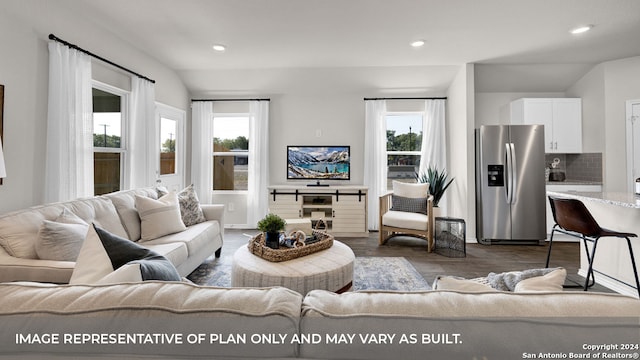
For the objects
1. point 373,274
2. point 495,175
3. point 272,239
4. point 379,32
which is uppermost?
point 379,32

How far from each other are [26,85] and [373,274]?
3.42 meters

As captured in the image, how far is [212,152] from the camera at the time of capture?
5203 millimetres

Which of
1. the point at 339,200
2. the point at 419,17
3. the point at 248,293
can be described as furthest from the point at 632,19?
the point at 248,293

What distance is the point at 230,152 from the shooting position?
5309 millimetres

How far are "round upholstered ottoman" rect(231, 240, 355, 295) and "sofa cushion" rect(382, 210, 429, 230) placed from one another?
75.9 inches

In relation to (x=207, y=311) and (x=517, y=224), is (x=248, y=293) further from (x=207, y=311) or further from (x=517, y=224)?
(x=517, y=224)

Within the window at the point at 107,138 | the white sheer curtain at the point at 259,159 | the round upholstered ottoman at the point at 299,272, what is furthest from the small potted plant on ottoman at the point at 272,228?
the white sheer curtain at the point at 259,159

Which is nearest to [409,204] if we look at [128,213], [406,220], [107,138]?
[406,220]

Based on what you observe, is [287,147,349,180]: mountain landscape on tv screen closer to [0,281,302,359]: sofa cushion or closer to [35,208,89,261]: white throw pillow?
[35,208,89,261]: white throw pillow

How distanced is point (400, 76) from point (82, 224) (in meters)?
4.34

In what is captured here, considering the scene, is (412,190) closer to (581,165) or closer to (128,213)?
(581,165)

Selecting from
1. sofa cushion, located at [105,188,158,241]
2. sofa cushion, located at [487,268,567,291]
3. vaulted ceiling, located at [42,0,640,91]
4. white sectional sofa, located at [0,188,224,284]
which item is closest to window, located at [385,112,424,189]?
vaulted ceiling, located at [42,0,640,91]

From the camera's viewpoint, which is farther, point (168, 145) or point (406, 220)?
point (168, 145)

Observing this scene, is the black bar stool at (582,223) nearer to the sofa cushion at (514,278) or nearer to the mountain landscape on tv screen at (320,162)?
the sofa cushion at (514,278)
